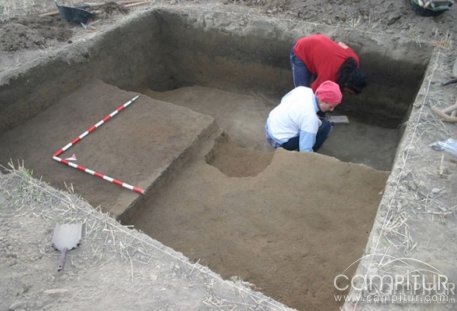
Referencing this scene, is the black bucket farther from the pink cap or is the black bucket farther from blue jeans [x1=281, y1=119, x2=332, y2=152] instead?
the pink cap

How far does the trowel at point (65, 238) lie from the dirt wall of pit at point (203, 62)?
244cm

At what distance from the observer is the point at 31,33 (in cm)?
512

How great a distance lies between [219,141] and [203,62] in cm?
232

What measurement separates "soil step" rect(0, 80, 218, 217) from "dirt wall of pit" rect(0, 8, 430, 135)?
0.35 metres

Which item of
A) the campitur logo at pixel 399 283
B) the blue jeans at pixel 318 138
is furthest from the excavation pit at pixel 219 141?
the campitur logo at pixel 399 283

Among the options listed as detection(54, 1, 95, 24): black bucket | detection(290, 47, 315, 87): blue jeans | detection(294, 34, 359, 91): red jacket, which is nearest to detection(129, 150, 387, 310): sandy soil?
detection(294, 34, 359, 91): red jacket

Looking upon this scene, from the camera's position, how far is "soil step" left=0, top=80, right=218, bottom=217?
361 cm

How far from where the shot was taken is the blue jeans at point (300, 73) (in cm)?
502

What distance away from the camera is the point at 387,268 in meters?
2.36

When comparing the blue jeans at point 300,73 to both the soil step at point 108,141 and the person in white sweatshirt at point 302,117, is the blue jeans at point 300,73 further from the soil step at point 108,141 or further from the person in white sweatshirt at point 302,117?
the soil step at point 108,141

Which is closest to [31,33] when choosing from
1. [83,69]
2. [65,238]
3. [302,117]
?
[83,69]

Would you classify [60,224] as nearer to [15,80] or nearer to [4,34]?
[15,80]

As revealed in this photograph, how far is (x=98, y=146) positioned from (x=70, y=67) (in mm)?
1531

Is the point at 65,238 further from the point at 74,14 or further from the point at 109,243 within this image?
the point at 74,14
